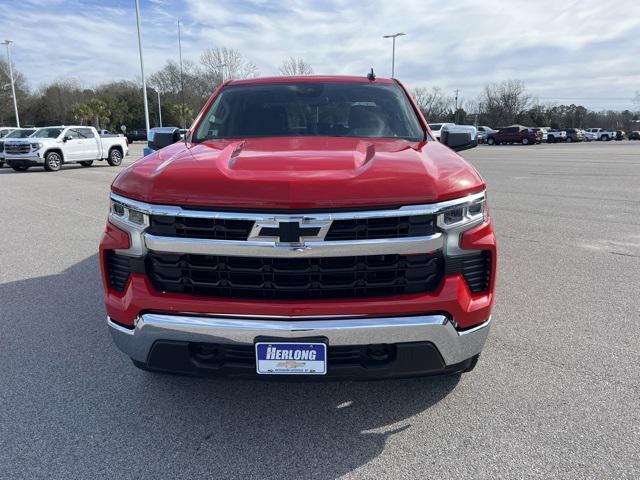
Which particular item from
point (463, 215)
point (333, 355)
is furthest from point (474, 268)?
point (333, 355)

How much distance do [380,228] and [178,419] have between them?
1.58 m

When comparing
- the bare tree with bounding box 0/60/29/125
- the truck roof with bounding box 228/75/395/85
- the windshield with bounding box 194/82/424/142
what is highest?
the bare tree with bounding box 0/60/29/125

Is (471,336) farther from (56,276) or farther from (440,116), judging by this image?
(440,116)

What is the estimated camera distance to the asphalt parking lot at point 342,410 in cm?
230

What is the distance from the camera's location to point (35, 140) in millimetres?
18531

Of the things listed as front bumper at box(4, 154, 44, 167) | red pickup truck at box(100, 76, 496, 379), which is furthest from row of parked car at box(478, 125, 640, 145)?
red pickup truck at box(100, 76, 496, 379)

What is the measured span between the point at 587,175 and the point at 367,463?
1505 cm

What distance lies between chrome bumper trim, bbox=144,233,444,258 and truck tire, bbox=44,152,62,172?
19.5 metres

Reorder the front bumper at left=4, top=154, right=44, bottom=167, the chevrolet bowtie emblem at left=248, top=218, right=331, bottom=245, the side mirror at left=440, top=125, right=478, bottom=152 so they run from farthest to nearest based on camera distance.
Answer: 1. the front bumper at left=4, top=154, right=44, bottom=167
2. the side mirror at left=440, top=125, right=478, bottom=152
3. the chevrolet bowtie emblem at left=248, top=218, right=331, bottom=245

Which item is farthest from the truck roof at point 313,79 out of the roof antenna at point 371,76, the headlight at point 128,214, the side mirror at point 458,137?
the headlight at point 128,214

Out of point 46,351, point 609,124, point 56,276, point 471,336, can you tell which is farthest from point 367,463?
point 609,124

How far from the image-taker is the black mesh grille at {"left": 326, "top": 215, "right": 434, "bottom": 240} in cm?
217

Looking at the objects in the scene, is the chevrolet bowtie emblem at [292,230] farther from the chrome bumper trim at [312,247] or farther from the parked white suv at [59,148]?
the parked white suv at [59,148]

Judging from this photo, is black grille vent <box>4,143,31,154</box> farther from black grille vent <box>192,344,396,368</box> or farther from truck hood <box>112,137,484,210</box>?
black grille vent <box>192,344,396,368</box>
